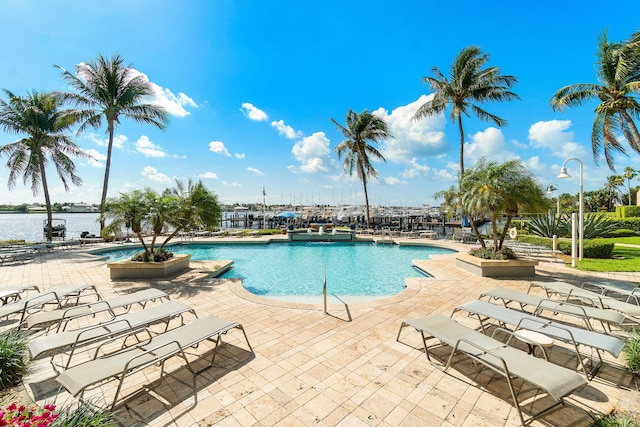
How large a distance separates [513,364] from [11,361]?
634cm

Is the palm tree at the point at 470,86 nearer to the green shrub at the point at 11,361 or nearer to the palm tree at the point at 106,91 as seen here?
the green shrub at the point at 11,361

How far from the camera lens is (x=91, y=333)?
3.83m

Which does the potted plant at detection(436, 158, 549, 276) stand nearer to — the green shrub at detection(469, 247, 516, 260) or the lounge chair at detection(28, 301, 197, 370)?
the green shrub at detection(469, 247, 516, 260)

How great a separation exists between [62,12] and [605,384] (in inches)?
615

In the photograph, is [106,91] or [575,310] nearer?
[575,310]

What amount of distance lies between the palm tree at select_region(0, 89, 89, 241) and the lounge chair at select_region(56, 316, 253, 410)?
19.9 m

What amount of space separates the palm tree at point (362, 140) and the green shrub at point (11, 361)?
20049 mm

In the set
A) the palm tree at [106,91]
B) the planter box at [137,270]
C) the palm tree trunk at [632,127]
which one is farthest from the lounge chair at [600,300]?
the palm tree at [106,91]

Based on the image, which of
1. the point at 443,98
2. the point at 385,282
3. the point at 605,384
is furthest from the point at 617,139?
the point at 605,384

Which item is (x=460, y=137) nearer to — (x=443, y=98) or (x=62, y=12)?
(x=443, y=98)

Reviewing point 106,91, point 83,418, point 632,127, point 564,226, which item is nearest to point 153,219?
point 83,418

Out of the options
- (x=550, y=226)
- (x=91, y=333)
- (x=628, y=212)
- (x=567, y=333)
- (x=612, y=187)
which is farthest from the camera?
(x=612, y=187)

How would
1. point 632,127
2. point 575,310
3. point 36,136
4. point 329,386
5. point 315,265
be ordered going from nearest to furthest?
point 329,386 → point 575,310 → point 632,127 → point 315,265 → point 36,136

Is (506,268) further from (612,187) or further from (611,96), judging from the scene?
(612,187)
